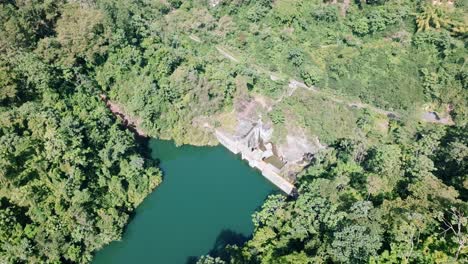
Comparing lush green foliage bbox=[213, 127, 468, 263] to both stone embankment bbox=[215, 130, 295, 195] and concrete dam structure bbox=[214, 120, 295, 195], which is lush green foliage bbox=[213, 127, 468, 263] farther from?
concrete dam structure bbox=[214, 120, 295, 195]

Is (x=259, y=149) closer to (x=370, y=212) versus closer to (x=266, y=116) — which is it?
(x=266, y=116)

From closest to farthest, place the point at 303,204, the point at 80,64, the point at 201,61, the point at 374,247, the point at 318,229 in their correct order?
the point at 374,247, the point at 318,229, the point at 303,204, the point at 80,64, the point at 201,61

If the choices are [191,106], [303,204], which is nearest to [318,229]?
[303,204]

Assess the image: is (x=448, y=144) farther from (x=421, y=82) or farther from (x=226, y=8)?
(x=226, y=8)

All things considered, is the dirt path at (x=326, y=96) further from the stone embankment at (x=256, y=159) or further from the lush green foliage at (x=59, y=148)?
the lush green foliage at (x=59, y=148)

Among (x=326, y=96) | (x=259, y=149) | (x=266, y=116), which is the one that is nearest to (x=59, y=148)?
(x=259, y=149)

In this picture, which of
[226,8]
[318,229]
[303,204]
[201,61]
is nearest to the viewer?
[318,229]

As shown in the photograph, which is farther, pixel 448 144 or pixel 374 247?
pixel 448 144

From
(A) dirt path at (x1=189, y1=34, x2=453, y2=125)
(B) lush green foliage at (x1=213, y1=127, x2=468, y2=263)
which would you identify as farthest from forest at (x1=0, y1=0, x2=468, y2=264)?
(A) dirt path at (x1=189, y1=34, x2=453, y2=125)
